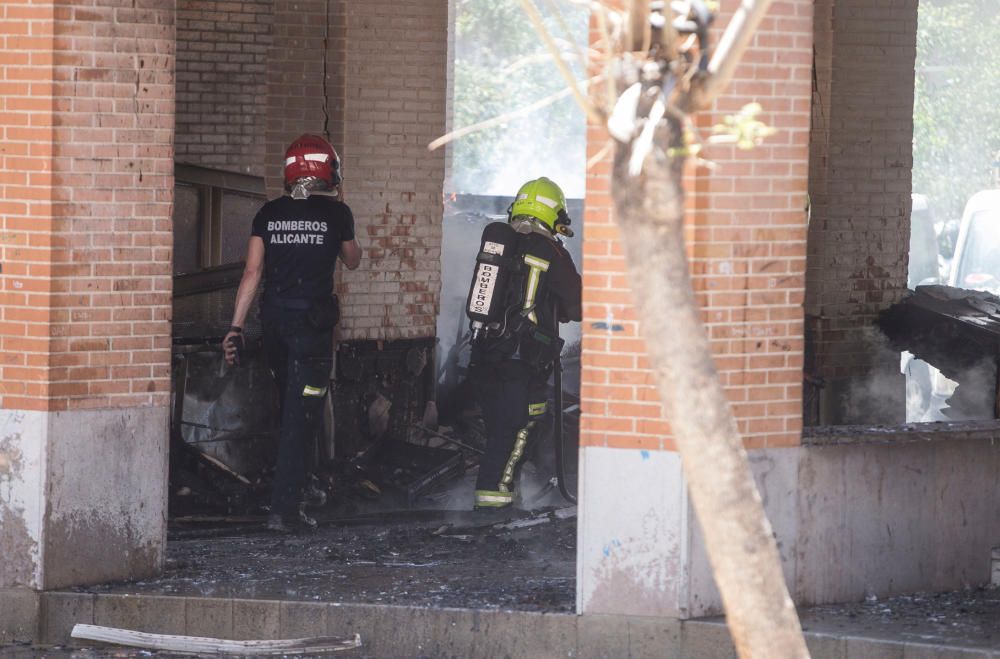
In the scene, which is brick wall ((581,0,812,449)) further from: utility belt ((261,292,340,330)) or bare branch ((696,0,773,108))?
bare branch ((696,0,773,108))

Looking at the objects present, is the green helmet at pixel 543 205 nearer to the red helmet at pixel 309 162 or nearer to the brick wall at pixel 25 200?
the red helmet at pixel 309 162

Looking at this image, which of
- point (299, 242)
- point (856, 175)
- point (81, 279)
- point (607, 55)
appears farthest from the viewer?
point (856, 175)

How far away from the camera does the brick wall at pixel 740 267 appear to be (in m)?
6.35

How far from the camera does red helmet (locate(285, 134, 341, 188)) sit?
8.80 m

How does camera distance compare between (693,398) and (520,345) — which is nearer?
(693,398)

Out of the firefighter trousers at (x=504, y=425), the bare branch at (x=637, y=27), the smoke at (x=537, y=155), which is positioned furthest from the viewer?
the smoke at (x=537, y=155)

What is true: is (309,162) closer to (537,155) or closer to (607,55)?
(607,55)

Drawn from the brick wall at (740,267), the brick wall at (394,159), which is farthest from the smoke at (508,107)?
the brick wall at (740,267)

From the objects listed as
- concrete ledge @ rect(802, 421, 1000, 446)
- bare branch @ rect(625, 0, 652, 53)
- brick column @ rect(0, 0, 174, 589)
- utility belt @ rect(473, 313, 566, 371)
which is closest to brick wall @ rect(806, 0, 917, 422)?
utility belt @ rect(473, 313, 566, 371)

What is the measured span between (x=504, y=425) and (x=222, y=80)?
126 inches

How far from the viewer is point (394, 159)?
34.4 feet

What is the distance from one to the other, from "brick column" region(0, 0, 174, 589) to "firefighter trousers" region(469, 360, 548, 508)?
2277mm

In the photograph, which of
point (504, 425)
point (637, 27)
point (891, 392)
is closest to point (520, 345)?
point (504, 425)

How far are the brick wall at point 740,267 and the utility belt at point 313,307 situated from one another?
262cm
